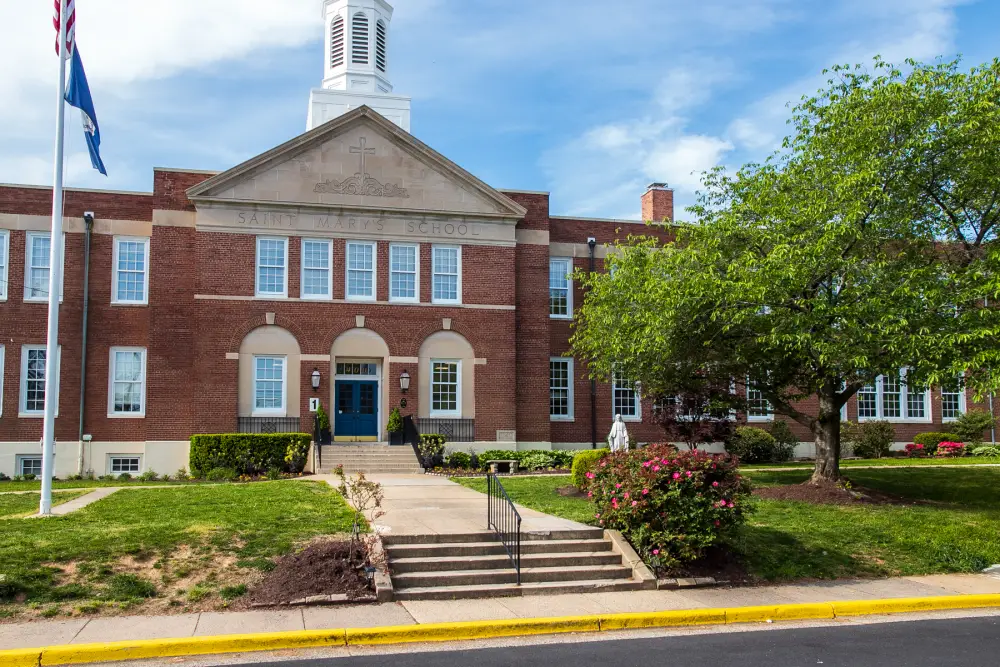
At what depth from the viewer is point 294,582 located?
35.9 feet

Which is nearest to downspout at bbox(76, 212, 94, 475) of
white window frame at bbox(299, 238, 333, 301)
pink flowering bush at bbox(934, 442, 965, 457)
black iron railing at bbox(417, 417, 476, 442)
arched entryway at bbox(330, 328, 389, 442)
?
white window frame at bbox(299, 238, 333, 301)

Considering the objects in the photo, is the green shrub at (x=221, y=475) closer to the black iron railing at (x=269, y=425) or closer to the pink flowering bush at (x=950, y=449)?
the black iron railing at (x=269, y=425)

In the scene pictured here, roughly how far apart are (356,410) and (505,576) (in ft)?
56.4

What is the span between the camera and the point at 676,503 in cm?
1223

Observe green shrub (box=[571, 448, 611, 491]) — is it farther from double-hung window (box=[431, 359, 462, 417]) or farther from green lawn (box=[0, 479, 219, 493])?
green lawn (box=[0, 479, 219, 493])

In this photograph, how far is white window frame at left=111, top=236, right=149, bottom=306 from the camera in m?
27.9

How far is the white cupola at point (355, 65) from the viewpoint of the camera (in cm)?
3522

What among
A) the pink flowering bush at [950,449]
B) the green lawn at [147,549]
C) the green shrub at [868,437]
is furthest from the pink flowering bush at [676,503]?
the pink flowering bush at [950,449]

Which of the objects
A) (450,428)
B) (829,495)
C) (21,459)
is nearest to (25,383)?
(21,459)

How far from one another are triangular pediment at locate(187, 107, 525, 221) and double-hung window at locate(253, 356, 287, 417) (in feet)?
16.2

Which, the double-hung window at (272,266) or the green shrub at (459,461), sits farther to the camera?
the double-hung window at (272,266)

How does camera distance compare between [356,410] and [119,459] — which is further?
[356,410]

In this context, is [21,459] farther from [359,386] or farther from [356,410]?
[359,386]

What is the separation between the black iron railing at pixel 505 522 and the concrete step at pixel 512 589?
22 cm
